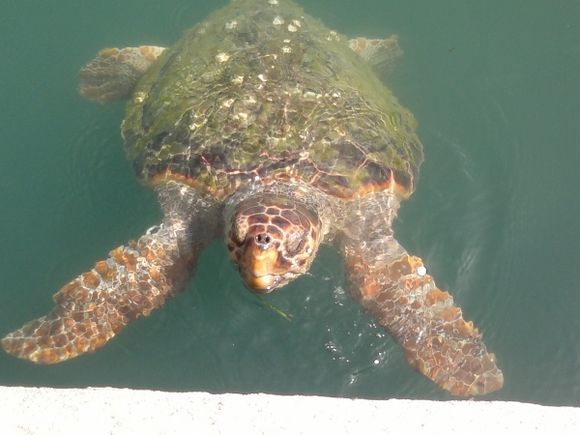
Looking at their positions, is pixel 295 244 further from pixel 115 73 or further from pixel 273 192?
pixel 115 73

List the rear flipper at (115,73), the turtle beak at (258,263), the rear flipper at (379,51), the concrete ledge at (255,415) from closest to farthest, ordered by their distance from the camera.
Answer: the concrete ledge at (255,415)
the turtle beak at (258,263)
the rear flipper at (115,73)
the rear flipper at (379,51)

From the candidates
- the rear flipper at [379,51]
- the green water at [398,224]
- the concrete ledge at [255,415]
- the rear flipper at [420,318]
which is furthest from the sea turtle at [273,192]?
the rear flipper at [379,51]

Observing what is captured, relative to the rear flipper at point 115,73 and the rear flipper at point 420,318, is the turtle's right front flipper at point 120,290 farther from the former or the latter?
the rear flipper at point 115,73

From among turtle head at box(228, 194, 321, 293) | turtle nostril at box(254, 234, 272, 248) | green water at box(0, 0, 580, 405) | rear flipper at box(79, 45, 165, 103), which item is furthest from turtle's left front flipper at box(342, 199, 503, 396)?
rear flipper at box(79, 45, 165, 103)

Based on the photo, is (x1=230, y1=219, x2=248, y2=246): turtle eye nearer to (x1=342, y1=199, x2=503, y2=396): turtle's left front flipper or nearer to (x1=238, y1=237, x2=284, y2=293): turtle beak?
(x1=238, y1=237, x2=284, y2=293): turtle beak

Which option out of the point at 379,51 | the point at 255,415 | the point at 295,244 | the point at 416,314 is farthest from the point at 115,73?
the point at 255,415

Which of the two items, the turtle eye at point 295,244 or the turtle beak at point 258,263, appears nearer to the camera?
the turtle beak at point 258,263
